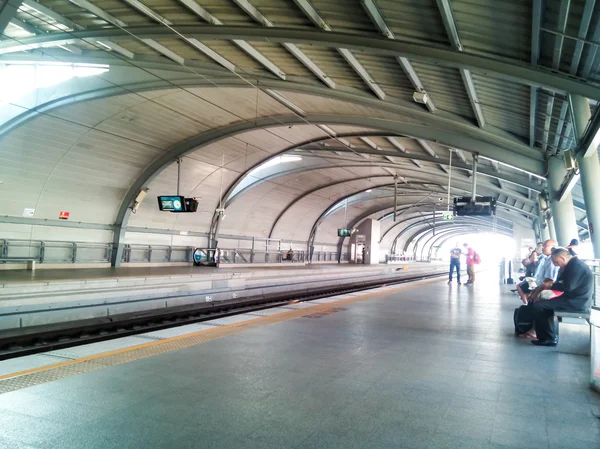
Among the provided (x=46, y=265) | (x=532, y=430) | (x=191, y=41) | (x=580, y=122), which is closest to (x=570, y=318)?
(x=532, y=430)

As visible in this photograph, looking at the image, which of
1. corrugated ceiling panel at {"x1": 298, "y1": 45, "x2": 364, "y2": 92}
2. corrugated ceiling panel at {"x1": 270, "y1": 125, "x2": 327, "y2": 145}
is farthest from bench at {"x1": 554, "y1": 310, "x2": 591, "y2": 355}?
corrugated ceiling panel at {"x1": 270, "y1": 125, "x2": 327, "y2": 145}

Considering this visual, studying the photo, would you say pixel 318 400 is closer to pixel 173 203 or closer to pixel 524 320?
pixel 524 320

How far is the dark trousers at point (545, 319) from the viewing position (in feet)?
19.3

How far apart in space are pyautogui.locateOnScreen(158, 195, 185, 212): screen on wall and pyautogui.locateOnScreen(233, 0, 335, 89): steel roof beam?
9.50 meters

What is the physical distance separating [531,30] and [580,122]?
1902mm

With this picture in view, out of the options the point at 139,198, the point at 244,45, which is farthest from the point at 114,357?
the point at 139,198

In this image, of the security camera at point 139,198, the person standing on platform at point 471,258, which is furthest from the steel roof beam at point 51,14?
the person standing on platform at point 471,258

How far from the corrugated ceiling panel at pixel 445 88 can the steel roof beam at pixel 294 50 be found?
2.69 metres

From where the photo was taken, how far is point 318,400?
3.70 metres

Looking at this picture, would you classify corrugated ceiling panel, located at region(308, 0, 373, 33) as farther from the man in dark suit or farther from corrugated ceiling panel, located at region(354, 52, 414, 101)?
the man in dark suit

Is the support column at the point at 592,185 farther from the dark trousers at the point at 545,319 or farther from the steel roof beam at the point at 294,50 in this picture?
the steel roof beam at the point at 294,50

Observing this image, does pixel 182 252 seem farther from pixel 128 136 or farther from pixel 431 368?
pixel 431 368

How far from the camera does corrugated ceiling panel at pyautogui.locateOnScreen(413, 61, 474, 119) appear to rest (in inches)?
400

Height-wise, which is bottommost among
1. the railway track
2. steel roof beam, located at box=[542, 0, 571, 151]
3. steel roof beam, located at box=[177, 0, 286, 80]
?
the railway track
